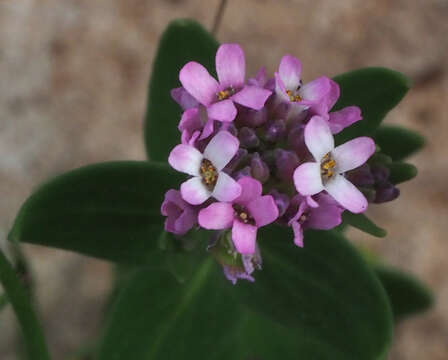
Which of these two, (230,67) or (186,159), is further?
(230,67)

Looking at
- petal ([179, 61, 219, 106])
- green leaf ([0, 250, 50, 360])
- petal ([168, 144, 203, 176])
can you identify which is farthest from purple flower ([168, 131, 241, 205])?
green leaf ([0, 250, 50, 360])

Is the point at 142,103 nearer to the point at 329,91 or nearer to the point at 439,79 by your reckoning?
the point at 439,79

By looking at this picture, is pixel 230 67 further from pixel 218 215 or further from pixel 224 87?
pixel 218 215

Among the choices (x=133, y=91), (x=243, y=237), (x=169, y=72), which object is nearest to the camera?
(x=243, y=237)

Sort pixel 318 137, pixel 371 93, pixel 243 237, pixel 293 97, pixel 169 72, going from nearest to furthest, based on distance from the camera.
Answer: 1. pixel 243 237
2. pixel 318 137
3. pixel 293 97
4. pixel 371 93
5. pixel 169 72

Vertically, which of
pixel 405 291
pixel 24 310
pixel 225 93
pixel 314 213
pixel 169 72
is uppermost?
Answer: pixel 225 93

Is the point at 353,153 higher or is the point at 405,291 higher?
the point at 353,153

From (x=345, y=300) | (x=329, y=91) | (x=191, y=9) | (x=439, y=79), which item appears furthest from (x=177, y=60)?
(x=439, y=79)

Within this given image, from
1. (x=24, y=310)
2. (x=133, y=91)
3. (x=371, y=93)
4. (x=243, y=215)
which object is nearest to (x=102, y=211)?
(x=24, y=310)

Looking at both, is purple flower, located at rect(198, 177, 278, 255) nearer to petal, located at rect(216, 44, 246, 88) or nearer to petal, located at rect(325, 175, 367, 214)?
petal, located at rect(325, 175, 367, 214)
